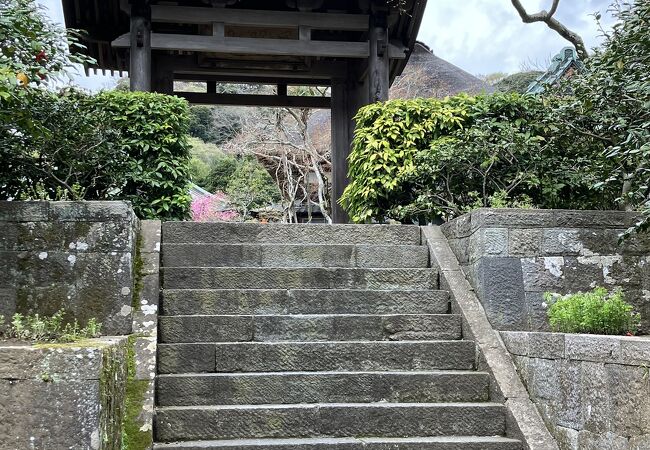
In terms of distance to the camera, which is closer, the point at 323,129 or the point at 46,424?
the point at 46,424

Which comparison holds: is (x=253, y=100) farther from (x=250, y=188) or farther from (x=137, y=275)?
(x=250, y=188)

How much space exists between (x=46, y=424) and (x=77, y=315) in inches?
84.9

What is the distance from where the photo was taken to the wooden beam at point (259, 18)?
8.77m

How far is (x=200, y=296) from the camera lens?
4.86m

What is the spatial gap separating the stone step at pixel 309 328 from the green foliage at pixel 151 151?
2.10 m

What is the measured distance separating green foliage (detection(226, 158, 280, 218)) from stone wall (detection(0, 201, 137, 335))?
13144 millimetres

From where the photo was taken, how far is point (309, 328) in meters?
4.73

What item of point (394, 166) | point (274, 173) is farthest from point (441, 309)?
point (274, 173)

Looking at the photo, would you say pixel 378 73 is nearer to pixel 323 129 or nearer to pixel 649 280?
pixel 649 280

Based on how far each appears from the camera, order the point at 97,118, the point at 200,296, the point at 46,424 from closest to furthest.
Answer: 1. the point at 46,424
2. the point at 200,296
3. the point at 97,118

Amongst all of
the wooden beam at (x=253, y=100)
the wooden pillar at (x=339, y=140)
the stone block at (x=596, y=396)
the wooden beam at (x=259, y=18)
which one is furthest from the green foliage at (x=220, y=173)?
the stone block at (x=596, y=396)

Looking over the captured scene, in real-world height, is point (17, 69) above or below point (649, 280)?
above

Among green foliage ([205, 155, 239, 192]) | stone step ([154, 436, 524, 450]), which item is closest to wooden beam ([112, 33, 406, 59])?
stone step ([154, 436, 524, 450])

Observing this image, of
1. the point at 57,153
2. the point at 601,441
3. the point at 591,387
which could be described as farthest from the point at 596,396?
the point at 57,153
